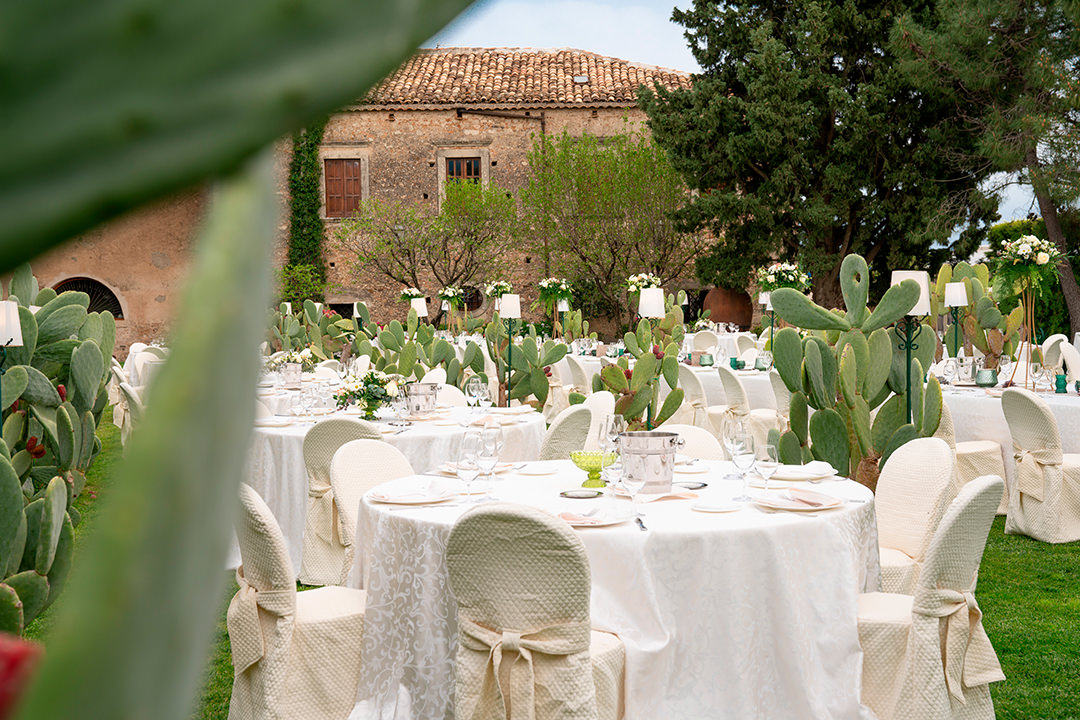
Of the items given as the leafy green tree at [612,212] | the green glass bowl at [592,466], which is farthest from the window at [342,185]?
the green glass bowl at [592,466]

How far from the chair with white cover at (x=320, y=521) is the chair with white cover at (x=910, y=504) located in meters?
2.54

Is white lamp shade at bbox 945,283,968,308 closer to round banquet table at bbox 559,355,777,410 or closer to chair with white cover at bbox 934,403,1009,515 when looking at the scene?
chair with white cover at bbox 934,403,1009,515

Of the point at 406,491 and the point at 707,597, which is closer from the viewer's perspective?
the point at 707,597

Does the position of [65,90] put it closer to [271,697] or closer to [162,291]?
[271,697]

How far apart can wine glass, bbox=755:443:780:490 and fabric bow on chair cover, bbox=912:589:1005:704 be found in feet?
2.16

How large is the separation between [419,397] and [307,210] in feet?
56.0

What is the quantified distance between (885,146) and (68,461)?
16.2 metres

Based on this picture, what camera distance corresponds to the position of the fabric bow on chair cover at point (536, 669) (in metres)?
2.54

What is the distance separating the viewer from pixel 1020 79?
A: 48.6 ft

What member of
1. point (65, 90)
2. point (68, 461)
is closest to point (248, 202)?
point (65, 90)

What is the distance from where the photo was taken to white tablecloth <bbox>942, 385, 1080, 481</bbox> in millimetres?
6230

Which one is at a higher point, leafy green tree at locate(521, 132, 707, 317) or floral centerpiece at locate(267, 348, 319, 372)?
leafy green tree at locate(521, 132, 707, 317)

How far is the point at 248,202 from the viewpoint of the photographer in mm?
228

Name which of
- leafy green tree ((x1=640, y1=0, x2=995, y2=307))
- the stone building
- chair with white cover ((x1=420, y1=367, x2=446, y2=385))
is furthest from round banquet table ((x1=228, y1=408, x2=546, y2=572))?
the stone building
